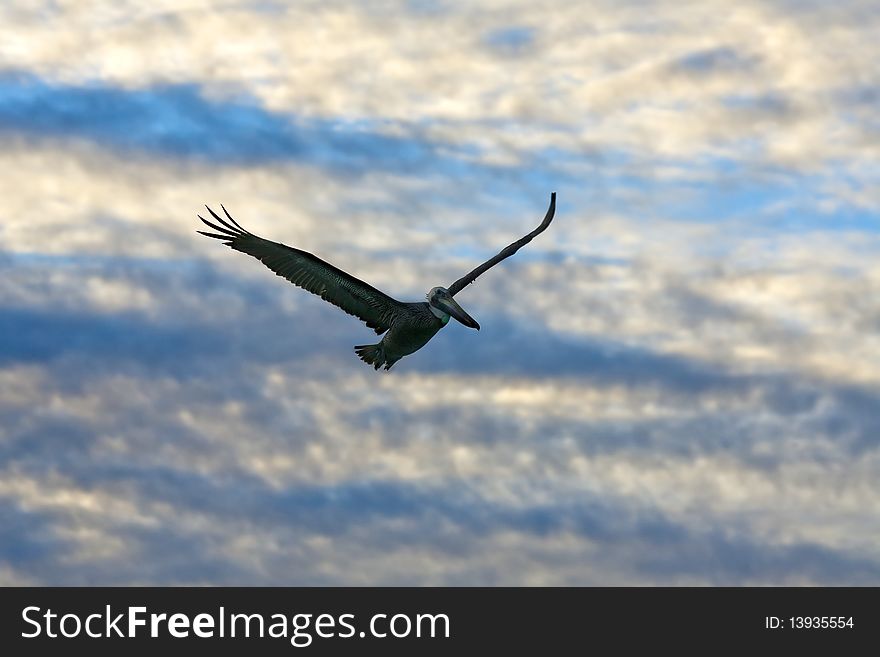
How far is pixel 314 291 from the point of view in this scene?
3978 centimetres

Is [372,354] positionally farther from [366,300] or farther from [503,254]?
[503,254]

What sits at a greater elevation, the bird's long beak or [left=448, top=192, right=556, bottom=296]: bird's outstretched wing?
[left=448, top=192, right=556, bottom=296]: bird's outstretched wing

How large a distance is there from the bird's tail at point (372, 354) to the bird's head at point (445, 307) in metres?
1.79

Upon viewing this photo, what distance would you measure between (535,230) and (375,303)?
22.2 ft

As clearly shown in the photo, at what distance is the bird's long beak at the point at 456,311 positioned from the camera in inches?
1508

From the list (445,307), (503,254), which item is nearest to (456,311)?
(445,307)

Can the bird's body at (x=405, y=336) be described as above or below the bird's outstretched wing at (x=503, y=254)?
below

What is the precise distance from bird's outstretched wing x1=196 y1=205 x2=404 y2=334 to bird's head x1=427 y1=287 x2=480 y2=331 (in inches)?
36.7

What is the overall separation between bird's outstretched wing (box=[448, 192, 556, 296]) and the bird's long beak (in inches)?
49.1

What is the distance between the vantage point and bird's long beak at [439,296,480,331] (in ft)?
126
